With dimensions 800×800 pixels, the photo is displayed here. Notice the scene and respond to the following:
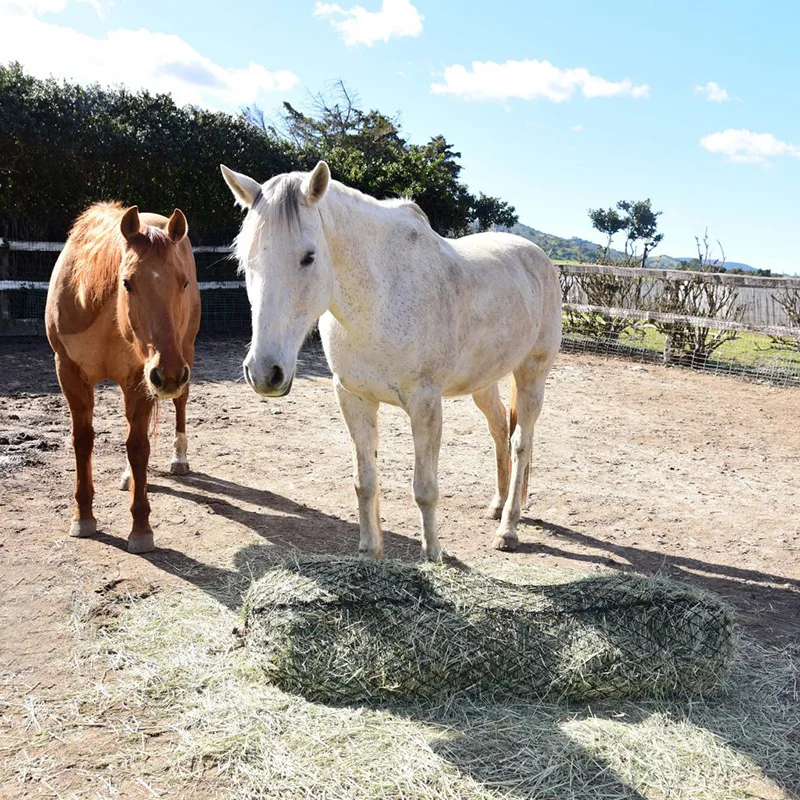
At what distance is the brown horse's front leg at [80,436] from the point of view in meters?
3.92

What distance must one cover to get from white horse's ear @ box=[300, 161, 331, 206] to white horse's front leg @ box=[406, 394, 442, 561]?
104 cm

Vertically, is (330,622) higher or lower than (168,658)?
higher

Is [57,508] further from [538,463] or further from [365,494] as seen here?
[538,463]

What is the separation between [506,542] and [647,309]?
9464 millimetres

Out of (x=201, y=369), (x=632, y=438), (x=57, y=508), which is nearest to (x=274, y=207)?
(x=57, y=508)

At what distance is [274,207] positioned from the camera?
2533 millimetres

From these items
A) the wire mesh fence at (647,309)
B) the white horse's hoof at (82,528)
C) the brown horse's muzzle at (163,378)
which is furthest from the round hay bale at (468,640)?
the wire mesh fence at (647,309)

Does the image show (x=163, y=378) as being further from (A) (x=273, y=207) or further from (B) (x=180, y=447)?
(B) (x=180, y=447)

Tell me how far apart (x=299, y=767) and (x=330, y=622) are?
1.71 ft

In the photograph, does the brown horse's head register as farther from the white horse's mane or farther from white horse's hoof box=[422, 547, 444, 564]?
white horse's hoof box=[422, 547, 444, 564]

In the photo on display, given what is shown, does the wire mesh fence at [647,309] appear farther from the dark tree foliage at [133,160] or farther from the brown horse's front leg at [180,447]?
the brown horse's front leg at [180,447]

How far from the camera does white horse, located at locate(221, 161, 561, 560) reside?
252 cm

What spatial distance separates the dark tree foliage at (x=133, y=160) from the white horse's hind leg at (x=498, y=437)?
539 cm

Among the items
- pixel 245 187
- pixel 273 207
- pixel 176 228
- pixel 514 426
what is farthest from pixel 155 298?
pixel 514 426
